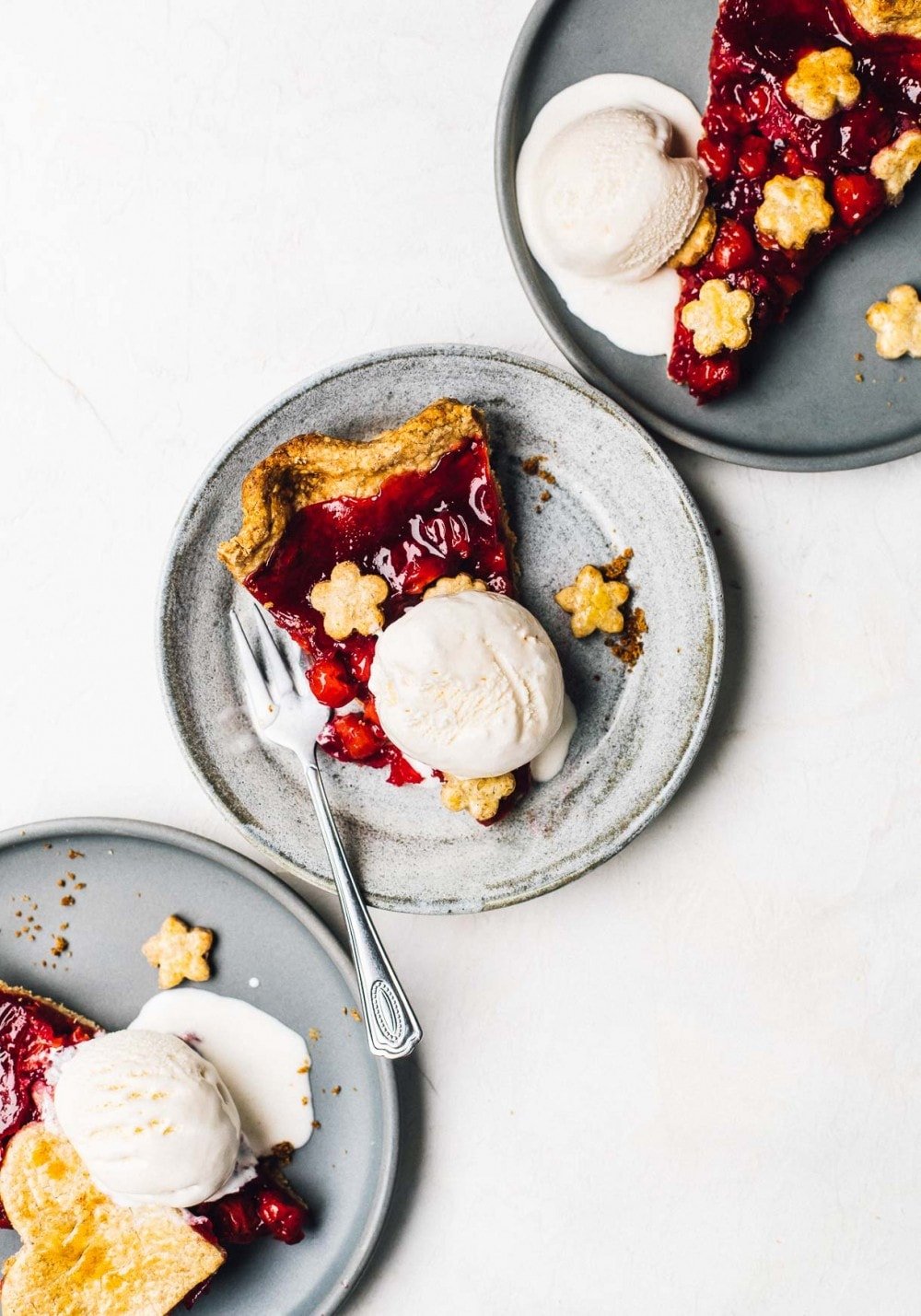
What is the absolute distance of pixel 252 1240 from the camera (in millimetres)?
2070

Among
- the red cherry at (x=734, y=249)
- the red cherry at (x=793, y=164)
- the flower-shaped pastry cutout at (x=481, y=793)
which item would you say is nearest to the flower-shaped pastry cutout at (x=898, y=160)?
the red cherry at (x=793, y=164)

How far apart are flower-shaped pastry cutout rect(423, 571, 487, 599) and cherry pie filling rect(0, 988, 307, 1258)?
1119 mm

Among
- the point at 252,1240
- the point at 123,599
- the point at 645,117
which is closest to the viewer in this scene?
the point at 645,117

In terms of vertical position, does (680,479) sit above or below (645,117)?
below

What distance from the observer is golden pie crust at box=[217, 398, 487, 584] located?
1.90m

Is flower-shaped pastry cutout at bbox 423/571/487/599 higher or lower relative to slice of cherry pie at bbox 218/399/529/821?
lower

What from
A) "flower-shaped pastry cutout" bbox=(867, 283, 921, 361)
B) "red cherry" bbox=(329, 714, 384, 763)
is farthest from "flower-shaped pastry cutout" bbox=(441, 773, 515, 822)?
A: "flower-shaped pastry cutout" bbox=(867, 283, 921, 361)

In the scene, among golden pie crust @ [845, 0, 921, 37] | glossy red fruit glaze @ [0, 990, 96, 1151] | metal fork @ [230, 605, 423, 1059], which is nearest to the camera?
golden pie crust @ [845, 0, 921, 37]

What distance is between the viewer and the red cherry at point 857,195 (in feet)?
6.27

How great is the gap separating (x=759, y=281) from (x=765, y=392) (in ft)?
0.67

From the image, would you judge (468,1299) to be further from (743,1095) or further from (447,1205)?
(743,1095)

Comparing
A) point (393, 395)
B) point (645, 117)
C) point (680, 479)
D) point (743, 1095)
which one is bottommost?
point (743, 1095)

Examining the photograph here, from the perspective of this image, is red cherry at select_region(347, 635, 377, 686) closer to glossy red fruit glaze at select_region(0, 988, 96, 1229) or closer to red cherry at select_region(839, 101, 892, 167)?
glossy red fruit glaze at select_region(0, 988, 96, 1229)

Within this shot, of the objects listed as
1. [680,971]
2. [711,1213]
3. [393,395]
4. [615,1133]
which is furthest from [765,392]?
[711,1213]
